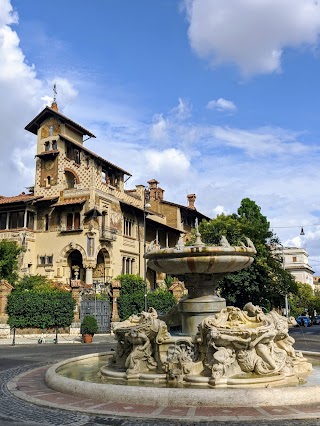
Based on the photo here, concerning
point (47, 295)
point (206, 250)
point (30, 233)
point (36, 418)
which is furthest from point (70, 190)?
point (36, 418)

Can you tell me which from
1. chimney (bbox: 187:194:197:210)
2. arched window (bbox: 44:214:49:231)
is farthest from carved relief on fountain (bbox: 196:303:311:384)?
chimney (bbox: 187:194:197:210)

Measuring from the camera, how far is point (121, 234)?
43.4 m

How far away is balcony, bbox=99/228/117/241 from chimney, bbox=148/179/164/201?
15.9 meters

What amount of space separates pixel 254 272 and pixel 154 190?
87.3 feet

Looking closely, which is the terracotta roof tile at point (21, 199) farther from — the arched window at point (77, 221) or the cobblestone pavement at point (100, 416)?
the cobblestone pavement at point (100, 416)

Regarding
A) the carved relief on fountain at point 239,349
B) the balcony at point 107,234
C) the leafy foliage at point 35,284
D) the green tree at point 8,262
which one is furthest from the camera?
the balcony at point 107,234

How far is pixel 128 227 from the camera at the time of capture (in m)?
45.2

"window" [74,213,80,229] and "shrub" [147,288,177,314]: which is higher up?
"window" [74,213,80,229]

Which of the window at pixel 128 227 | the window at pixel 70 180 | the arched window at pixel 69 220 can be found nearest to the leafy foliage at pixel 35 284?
the arched window at pixel 69 220

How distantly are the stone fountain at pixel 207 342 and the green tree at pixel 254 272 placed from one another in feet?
71.1

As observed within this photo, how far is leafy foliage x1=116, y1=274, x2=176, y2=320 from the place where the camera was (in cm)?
3644

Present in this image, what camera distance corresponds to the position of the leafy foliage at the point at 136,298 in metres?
36.4

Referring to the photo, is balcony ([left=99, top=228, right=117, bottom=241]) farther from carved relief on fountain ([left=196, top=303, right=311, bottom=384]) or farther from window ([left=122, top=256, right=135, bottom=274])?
carved relief on fountain ([left=196, top=303, right=311, bottom=384])

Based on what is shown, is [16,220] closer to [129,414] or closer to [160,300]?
[160,300]
